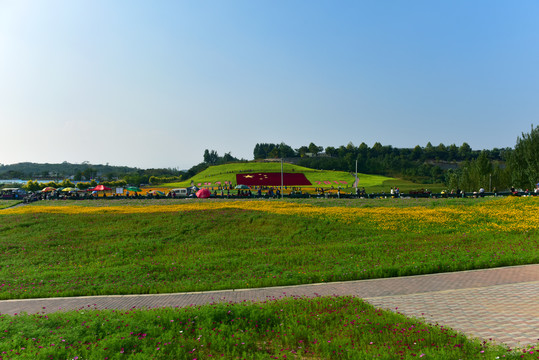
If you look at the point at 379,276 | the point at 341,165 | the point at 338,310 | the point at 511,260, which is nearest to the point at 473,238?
the point at 511,260

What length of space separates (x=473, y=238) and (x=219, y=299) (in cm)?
1348

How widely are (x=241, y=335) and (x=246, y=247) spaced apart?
9.99 m

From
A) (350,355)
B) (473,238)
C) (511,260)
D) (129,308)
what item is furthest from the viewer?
(473,238)

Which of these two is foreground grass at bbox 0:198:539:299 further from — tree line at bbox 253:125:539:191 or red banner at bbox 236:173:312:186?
red banner at bbox 236:173:312:186

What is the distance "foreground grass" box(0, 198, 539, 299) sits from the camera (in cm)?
1166

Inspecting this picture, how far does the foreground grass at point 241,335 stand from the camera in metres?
6.00

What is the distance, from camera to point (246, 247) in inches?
663

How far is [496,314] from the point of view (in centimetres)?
781

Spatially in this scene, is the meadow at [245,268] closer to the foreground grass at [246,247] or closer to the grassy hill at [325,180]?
the foreground grass at [246,247]

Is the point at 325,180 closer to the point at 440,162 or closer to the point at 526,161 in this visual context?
the point at 526,161

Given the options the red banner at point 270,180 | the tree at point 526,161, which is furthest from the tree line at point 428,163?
the red banner at point 270,180

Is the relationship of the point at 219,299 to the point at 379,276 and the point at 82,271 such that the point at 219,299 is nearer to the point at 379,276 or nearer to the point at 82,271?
the point at 379,276

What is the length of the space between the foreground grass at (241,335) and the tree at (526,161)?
51429 millimetres

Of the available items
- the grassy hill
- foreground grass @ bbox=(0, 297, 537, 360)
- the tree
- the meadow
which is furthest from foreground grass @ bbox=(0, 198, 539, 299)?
the grassy hill
